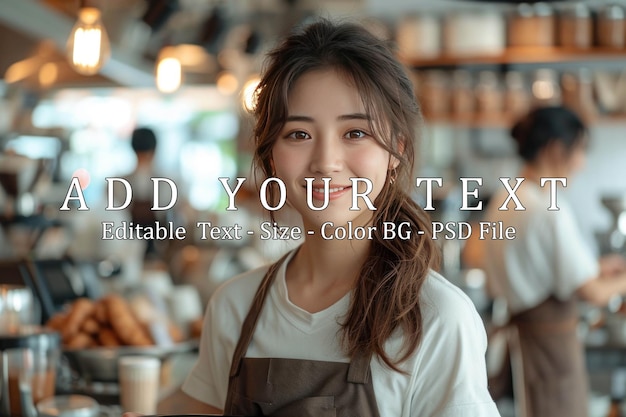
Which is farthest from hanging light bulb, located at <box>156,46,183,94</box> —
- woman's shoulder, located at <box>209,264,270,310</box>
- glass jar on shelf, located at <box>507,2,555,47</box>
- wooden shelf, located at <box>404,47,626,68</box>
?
woman's shoulder, located at <box>209,264,270,310</box>

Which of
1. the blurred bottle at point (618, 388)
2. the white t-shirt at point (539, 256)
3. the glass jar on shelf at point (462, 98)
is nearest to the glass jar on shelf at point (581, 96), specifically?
the glass jar on shelf at point (462, 98)

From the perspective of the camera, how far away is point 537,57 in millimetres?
5562

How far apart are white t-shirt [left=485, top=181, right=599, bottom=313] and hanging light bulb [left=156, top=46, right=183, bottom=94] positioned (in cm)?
218

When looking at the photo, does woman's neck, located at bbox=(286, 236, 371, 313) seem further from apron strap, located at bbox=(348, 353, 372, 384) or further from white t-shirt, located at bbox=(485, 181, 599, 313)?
white t-shirt, located at bbox=(485, 181, 599, 313)

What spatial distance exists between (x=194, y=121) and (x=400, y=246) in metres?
8.52

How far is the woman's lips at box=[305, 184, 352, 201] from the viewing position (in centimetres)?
115

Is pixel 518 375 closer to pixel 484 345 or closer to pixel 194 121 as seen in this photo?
pixel 484 345

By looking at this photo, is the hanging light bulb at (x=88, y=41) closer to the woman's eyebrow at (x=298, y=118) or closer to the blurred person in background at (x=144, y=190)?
the blurred person in background at (x=144, y=190)

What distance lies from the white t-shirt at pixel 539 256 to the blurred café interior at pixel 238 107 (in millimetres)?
281

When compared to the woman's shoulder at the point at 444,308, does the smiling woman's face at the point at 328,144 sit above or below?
above

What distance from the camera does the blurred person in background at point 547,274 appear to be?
9.24 feet

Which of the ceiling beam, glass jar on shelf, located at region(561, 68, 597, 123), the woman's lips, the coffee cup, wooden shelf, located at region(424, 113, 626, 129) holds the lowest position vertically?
the coffee cup

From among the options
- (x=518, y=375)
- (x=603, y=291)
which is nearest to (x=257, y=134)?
(x=603, y=291)

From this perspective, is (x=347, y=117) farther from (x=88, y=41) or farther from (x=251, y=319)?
(x=88, y=41)
